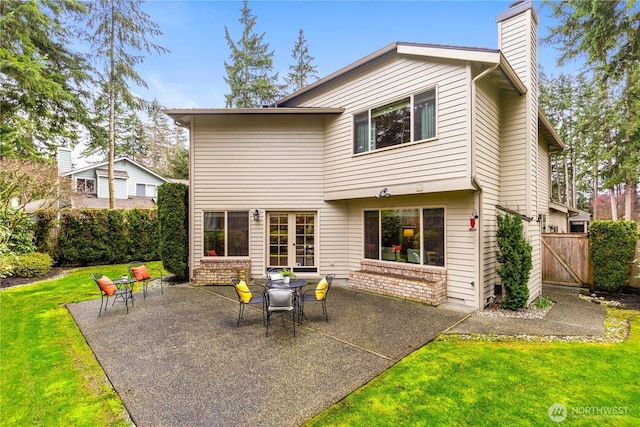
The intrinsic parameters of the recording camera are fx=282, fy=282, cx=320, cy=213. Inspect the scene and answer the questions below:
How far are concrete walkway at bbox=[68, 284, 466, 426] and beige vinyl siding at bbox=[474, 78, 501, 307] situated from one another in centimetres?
160

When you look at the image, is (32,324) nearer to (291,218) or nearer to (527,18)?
(291,218)

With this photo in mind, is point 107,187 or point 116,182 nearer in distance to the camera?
point 107,187

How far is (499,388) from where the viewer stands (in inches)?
132

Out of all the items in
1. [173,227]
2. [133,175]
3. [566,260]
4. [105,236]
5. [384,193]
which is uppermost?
[133,175]

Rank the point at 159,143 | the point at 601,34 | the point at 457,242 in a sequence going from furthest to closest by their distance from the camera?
the point at 159,143
the point at 601,34
the point at 457,242

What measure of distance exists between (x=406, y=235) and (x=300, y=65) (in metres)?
20.2

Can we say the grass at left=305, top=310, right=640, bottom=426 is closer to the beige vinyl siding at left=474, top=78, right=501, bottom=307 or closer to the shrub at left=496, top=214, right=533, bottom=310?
the shrub at left=496, top=214, right=533, bottom=310

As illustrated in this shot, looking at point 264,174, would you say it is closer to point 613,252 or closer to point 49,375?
point 49,375

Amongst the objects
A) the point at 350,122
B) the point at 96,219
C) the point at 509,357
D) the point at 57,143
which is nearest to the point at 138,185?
the point at 57,143

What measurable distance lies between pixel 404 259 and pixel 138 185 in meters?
21.1

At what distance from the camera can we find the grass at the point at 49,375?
2900mm

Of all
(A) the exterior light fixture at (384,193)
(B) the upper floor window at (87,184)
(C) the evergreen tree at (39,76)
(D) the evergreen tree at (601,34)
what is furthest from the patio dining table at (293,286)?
(B) the upper floor window at (87,184)

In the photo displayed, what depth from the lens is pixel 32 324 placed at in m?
5.50

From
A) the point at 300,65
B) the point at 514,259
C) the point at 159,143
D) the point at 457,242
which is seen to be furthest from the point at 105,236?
the point at 159,143
